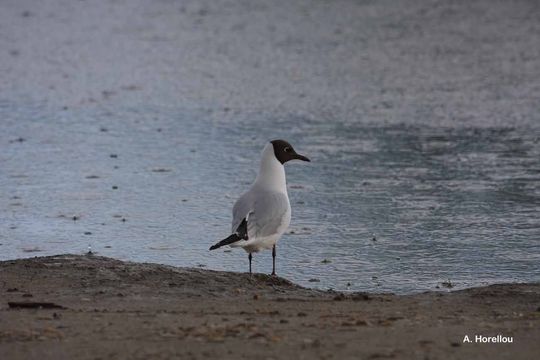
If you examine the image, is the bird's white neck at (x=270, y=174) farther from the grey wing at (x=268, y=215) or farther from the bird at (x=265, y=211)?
the grey wing at (x=268, y=215)

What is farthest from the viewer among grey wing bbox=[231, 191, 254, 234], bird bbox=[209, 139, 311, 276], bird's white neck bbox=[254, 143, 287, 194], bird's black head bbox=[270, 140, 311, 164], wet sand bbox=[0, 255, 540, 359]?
bird's black head bbox=[270, 140, 311, 164]

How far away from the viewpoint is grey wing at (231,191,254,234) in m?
7.72

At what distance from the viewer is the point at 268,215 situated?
7812mm

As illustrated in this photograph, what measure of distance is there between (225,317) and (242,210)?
189cm

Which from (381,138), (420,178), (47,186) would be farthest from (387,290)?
(381,138)

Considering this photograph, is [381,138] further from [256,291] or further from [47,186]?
[256,291]

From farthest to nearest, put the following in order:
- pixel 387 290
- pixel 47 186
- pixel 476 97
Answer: pixel 476 97 < pixel 47 186 < pixel 387 290

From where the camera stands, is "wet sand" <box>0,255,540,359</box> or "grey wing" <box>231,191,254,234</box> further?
"grey wing" <box>231,191,254,234</box>

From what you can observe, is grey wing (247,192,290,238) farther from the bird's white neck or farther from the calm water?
the calm water

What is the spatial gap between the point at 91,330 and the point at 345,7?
58.3ft

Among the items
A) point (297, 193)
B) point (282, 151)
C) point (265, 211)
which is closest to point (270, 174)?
point (282, 151)

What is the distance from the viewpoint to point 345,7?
22.8 m

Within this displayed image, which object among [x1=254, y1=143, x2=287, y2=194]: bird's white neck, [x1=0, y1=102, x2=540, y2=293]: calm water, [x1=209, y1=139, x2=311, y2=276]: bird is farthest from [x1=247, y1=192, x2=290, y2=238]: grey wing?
[x1=0, y1=102, x2=540, y2=293]: calm water

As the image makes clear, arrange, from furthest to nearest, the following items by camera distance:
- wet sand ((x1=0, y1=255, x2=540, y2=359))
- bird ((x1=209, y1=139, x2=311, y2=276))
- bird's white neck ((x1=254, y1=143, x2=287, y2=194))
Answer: bird's white neck ((x1=254, y1=143, x2=287, y2=194)) < bird ((x1=209, y1=139, x2=311, y2=276)) < wet sand ((x1=0, y1=255, x2=540, y2=359))
